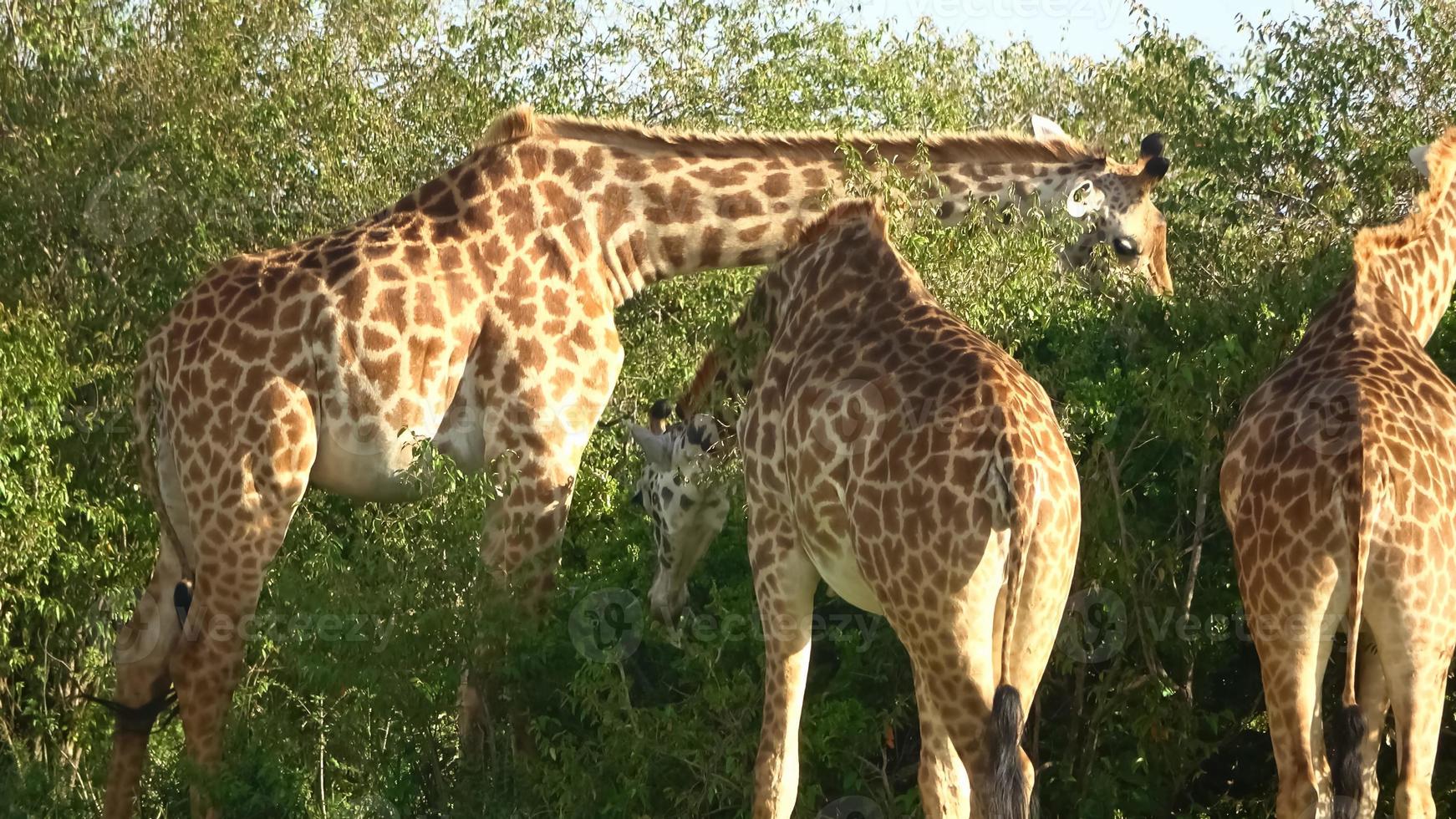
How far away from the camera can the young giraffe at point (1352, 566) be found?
20.3 feet

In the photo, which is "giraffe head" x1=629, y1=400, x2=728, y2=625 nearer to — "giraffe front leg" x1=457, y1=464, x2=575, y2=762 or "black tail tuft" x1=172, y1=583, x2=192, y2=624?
"giraffe front leg" x1=457, y1=464, x2=575, y2=762

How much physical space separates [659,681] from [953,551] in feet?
8.65

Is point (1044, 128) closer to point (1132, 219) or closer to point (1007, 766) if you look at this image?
point (1132, 219)

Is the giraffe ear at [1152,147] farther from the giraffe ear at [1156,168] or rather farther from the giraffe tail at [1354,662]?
the giraffe tail at [1354,662]

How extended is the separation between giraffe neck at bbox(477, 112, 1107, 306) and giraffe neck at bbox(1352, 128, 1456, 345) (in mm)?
1775

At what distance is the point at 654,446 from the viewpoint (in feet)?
28.8

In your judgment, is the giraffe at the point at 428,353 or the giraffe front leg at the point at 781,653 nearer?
the giraffe front leg at the point at 781,653

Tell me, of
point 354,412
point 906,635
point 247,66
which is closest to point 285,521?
point 354,412

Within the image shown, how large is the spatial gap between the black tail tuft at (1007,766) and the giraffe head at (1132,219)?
484 centimetres

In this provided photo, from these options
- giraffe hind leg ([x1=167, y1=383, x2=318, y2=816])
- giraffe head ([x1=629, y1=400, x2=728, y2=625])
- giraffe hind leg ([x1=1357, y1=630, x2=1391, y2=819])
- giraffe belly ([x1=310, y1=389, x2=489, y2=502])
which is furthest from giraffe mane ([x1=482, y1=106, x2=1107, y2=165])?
giraffe hind leg ([x1=1357, y1=630, x2=1391, y2=819])

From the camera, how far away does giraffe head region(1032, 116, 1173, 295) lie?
1043 cm

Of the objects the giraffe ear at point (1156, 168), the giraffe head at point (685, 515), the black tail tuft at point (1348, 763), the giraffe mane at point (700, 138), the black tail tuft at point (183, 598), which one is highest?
the giraffe ear at point (1156, 168)

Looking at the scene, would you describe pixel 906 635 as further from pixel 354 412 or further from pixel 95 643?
pixel 95 643

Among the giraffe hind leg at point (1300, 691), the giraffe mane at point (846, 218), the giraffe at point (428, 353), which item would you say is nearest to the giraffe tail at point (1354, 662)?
the giraffe hind leg at point (1300, 691)
